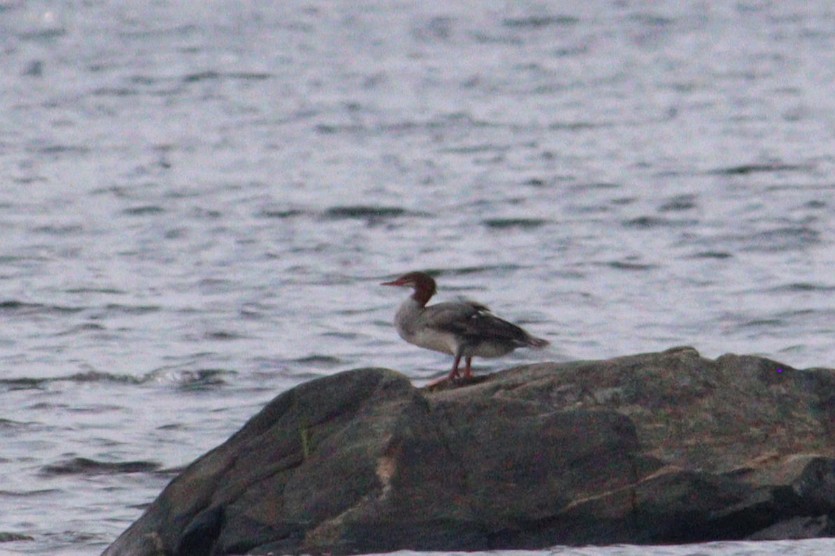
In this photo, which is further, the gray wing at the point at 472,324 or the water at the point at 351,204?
the water at the point at 351,204

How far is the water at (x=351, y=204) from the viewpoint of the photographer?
13.2m

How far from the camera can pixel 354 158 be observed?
975 inches

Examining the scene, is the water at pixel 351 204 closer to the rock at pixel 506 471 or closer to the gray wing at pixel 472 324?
the rock at pixel 506 471

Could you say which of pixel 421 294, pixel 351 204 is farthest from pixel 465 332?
pixel 351 204

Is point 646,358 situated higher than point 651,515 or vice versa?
point 646,358

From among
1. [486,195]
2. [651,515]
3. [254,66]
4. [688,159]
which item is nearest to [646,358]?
[651,515]

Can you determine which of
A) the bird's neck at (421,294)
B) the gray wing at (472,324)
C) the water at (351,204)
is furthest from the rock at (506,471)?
the bird's neck at (421,294)

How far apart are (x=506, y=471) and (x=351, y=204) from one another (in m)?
Result: 13.0

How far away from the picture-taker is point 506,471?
8531mm

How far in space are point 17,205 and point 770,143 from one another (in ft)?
33.0

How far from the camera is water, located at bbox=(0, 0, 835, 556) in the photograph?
13.2 m

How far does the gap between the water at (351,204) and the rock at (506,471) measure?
24cm

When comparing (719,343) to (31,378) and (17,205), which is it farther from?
(17,205)

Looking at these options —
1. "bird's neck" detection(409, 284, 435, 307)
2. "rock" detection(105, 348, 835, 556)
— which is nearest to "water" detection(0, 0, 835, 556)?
"rock" detection(105, 348, 835, 556)
